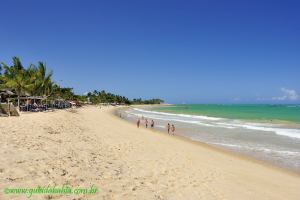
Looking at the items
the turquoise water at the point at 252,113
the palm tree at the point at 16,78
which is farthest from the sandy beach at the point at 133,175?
the turquoise water at the point at 252,113

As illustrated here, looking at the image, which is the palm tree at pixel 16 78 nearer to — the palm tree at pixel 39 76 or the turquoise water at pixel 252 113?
the palm tree at pixel 39 76

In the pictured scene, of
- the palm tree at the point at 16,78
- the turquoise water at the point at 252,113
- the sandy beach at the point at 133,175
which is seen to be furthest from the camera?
the turquoise water at the point at 252,113

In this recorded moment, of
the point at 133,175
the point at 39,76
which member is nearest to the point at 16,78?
the point at 39,76

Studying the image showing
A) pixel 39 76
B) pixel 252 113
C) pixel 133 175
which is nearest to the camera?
pixel 133 175

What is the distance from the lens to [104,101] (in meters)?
131

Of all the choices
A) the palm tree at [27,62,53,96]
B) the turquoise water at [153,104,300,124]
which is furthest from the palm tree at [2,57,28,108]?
the turquoise water at [153,104,300,124]

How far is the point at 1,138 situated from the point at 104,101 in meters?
122

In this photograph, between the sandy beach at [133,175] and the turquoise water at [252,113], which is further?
the turquoise water at [252,113]

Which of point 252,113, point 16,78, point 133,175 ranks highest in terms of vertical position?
point 16,78

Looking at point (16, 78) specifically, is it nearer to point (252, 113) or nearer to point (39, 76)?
point (39, 76)

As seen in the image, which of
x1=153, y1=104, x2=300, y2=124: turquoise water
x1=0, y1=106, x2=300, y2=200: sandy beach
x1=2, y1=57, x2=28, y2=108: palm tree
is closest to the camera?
x1=0, y1=106, x2=300, y2=200: sandy beach

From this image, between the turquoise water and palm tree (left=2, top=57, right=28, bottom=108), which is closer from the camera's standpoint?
palm tree (left=2, top=57, right=28, bottom=108)

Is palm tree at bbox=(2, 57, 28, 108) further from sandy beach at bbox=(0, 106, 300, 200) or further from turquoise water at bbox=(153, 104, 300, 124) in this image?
turquoise water at bbox=(153, 104, 300, 124)

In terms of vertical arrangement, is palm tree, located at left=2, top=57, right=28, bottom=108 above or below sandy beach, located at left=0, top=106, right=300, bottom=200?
above
